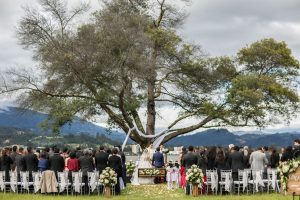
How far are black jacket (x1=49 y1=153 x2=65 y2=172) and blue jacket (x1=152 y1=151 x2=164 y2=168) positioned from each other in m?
6.31

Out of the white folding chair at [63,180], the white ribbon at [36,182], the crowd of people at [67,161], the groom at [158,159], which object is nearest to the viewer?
the white folding chair at [63,180]

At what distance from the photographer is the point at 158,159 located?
28750mm

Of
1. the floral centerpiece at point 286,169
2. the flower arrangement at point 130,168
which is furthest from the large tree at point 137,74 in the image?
the floral centerpiece at point 286,169

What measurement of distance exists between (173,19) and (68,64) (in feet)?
35.9

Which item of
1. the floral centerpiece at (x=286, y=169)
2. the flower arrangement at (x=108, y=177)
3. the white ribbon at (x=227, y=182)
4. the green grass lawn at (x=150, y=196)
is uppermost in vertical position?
the floral centerpiece at (x=286, y=169)

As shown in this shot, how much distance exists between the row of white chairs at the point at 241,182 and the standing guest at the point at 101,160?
394cm

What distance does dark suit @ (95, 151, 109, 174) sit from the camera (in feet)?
78.3

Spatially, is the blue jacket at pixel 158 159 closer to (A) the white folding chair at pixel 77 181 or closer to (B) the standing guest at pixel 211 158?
(B) the standing guest at pixel 211 158

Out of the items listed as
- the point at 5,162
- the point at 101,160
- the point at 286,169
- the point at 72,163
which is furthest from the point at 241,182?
the point at 5,162

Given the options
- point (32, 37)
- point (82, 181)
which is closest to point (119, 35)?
point (32, 37)

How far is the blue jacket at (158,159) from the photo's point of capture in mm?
28656

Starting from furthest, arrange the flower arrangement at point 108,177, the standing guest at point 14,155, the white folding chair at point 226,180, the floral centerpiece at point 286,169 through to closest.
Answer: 1. the standing guest at point 14,155
2. the white folding chair at point 226,180
3. the flower arrangement at point 108,177
4. the floral centerpiece at point 286,169

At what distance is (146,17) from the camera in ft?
139

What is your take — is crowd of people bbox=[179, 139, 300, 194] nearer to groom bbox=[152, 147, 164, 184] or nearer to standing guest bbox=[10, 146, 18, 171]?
groom bbox=[152, 147, 164, 184]
